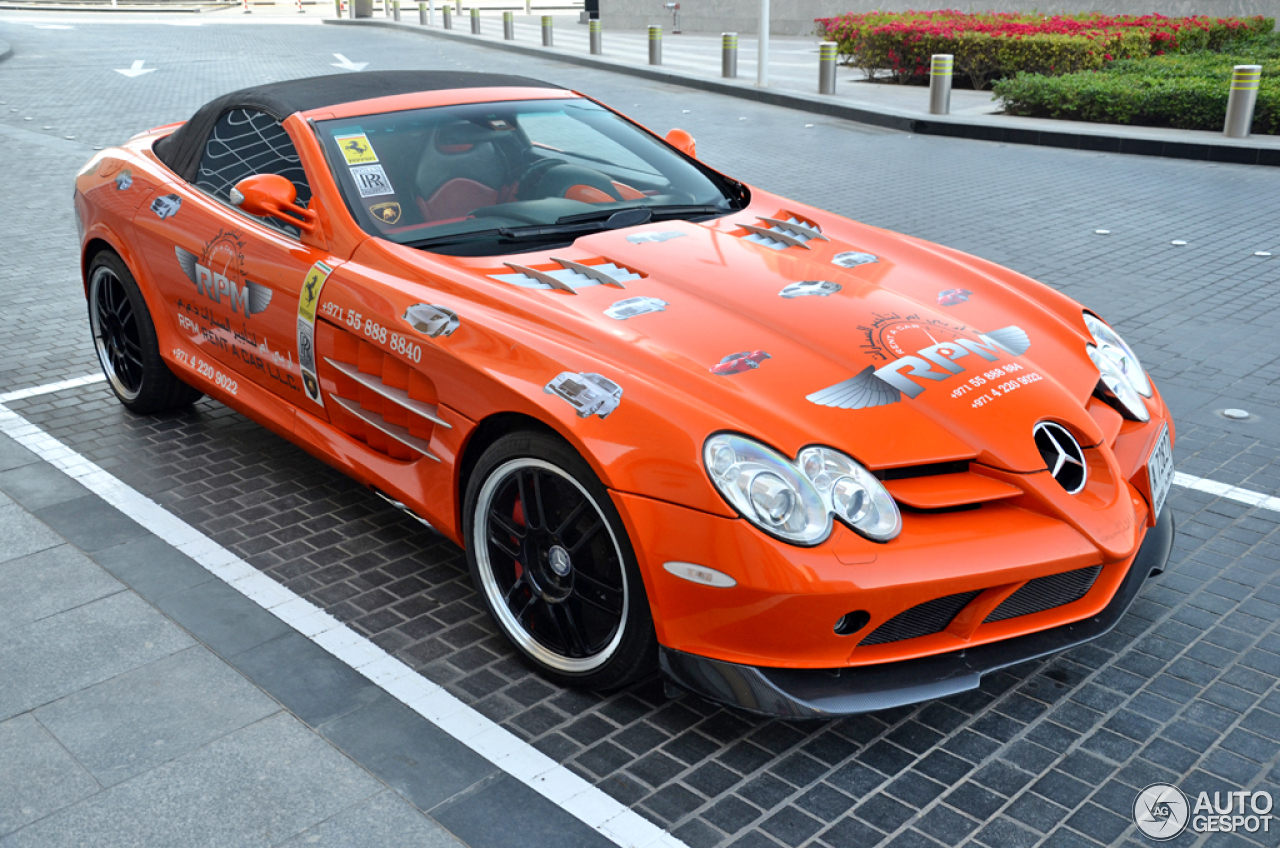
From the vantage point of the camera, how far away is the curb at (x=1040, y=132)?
468 inches

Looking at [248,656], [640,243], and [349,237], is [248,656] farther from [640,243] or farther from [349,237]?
[640,243]

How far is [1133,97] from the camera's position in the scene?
13.6 meters

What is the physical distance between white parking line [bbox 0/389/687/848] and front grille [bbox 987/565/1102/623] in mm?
990

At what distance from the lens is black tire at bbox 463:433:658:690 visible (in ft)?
9.45

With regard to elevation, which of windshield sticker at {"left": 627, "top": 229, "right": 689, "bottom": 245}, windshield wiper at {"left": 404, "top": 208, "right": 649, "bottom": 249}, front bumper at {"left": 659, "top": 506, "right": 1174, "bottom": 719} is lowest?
front bumper at {"left": 659, "top": 506, "right": 1174, "bottom": 719}

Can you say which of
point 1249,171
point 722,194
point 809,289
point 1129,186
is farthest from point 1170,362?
point 1249,171

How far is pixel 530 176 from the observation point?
167 inches

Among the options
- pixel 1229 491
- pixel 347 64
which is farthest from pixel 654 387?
pixel 347 64

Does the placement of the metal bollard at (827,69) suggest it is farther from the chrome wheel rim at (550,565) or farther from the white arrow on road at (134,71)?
the chrome wheel rim at (550,565)

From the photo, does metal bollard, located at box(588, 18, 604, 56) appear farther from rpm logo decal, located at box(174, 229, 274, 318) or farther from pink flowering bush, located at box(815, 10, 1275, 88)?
rpm logo decal, located at box(174, 229, 274, 318)

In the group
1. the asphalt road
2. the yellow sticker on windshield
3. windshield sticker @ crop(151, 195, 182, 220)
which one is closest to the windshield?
the yellow sticker on windshield

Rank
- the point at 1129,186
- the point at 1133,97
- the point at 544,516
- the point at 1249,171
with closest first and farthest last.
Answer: the point at 544,516, the point at 1129,186, the point at 1249,171, the point at 1133,97

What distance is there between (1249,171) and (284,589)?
35.7 ft

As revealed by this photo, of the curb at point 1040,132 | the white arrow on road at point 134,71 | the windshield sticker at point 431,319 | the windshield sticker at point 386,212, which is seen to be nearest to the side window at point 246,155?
the windshield sticker at point 386,212
